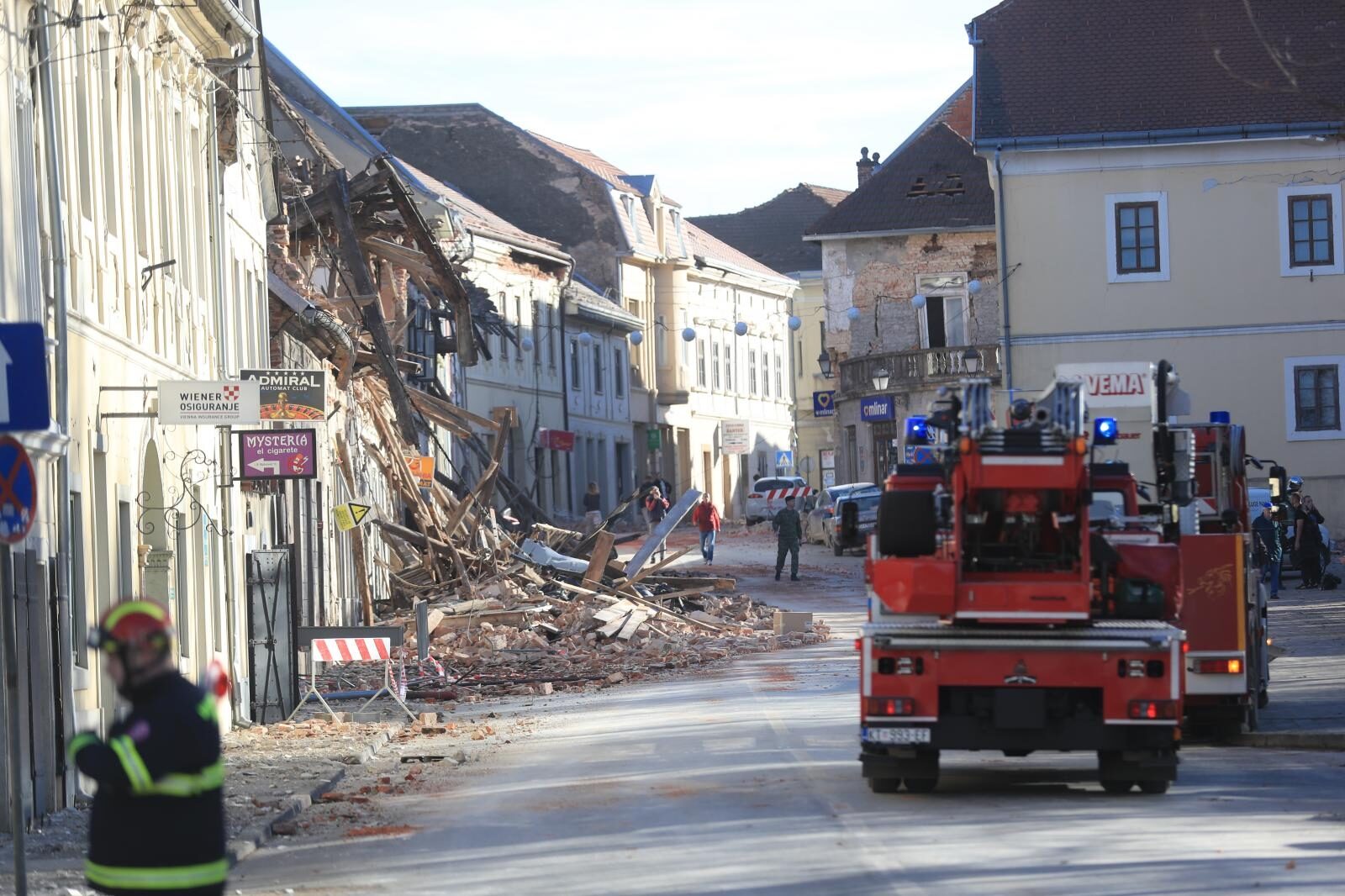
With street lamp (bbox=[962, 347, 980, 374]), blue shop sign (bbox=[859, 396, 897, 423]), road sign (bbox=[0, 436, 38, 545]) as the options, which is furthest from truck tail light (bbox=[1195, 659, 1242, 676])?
blue shop sign (bbox=[859, 396, 897, 423])

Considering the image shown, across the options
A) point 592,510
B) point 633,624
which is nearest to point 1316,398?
point 633,624

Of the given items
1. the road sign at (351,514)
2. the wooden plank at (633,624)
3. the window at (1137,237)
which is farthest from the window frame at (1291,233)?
the road sign at (351,514)

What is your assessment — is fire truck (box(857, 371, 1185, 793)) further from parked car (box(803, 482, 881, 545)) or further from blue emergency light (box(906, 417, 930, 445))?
parked car (box(803, 482, 881, 545))

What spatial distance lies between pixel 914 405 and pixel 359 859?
183ft

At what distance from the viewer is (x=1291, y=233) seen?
49469mm

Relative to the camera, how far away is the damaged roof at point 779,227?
110 meters

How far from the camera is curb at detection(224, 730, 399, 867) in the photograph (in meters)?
14.3

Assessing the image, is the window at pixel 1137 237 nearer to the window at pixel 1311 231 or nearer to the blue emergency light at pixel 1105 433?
the window at pixel 1311 231

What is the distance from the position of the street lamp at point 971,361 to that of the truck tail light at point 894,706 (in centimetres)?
4082

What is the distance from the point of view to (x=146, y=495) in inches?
926

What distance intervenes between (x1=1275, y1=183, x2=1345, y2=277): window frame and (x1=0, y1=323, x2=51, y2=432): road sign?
4175 cm

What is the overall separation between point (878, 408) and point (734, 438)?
23680 millimetres

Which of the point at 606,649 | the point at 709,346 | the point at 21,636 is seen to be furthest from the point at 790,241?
the point at 21,636

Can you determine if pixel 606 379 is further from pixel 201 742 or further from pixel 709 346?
pixel 201 742
